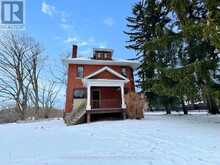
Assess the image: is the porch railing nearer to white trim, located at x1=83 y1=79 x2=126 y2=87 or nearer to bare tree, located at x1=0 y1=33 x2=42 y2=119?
white trim, located at x1=83 y1=79 x2=126 y2=87

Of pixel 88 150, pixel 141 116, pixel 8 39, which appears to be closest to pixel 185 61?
pixel 141 116

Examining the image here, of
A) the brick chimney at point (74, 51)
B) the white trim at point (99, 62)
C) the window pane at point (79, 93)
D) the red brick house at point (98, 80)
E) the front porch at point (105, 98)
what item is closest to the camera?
the front porch at point (105, 98)

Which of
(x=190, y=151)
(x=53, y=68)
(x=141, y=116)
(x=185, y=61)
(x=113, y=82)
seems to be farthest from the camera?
(x=53, y=68)

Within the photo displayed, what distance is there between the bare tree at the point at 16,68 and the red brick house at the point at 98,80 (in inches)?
427

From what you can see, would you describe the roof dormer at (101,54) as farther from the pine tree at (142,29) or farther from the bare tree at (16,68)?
the bare tree at (16,68)

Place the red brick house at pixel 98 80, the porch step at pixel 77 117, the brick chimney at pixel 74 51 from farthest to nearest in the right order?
1. the brick chimney at pixel 74 51
2. the red brick house at pixel 98 80
3. the porch step at pixel 77 117

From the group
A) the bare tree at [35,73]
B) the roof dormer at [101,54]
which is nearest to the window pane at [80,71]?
the roof dormer at [101,54]

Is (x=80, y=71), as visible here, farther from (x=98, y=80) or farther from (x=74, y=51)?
(x=98, y=80)

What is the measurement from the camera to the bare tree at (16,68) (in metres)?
33.5

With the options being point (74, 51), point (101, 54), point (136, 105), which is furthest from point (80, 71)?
point (136, 105)

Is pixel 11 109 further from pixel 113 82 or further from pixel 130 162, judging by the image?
pixel 130 162

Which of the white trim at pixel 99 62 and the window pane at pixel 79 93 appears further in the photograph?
the window pane at pixel 79 93

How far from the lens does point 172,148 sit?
7.49m

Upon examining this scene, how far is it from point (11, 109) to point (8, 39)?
9.54 meters
